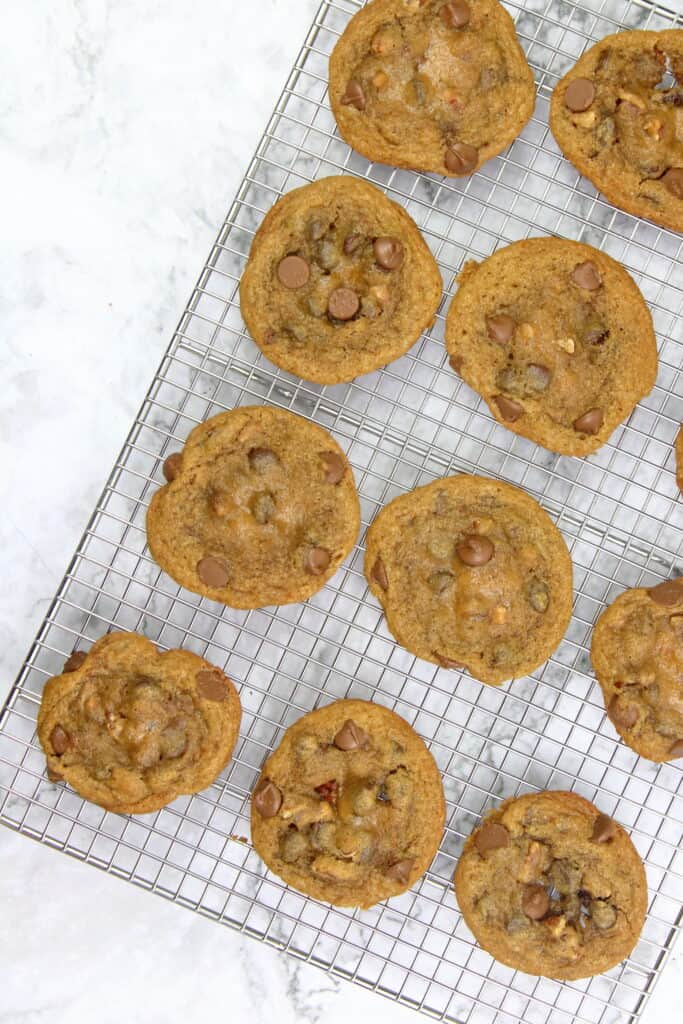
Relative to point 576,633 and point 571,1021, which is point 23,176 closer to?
point 576,633

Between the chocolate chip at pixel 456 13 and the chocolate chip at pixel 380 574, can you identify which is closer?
the chocolate chip at pixel 456 13

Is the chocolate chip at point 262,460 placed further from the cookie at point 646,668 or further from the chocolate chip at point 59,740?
the cookie at point 646,668

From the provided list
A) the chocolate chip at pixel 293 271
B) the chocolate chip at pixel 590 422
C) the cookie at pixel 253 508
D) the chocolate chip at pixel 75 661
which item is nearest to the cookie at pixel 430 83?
the chocolate chip at pixel 293 271

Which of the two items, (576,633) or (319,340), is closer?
(319,340)

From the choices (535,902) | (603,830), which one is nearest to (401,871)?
(535,902)

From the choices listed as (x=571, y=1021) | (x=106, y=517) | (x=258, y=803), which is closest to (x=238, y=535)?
(x=106, y=517)

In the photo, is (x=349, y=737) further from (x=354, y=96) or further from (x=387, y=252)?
(x=354, y=96)

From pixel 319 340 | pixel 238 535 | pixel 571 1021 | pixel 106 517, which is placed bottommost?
pixel 571 1021
